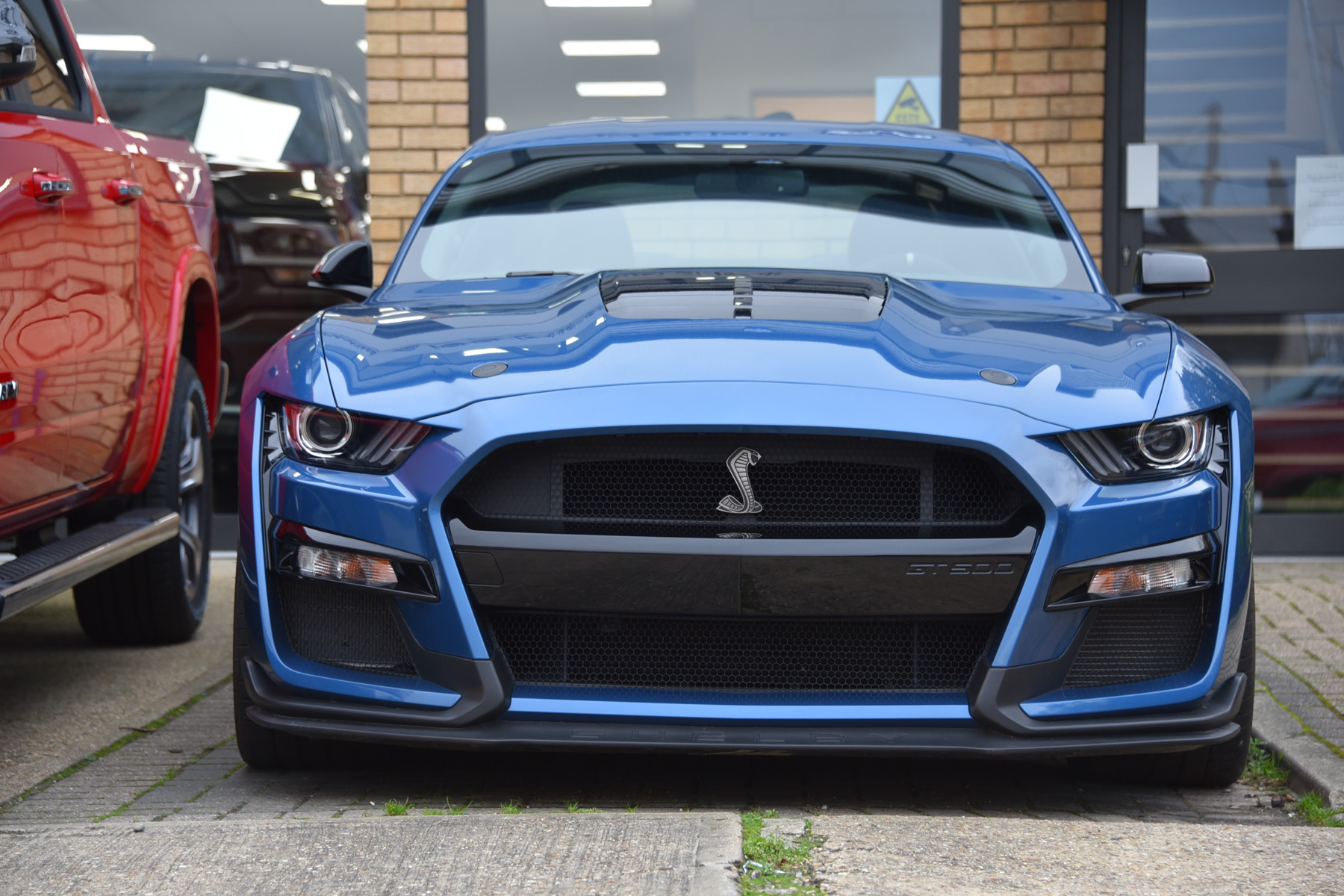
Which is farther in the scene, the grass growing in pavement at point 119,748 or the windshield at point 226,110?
the windshield at point 226,110

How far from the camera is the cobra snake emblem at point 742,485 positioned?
8.91ft

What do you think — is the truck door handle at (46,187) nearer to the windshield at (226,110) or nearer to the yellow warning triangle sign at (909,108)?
the windshield at (226,110)

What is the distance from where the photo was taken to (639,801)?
9.86 ft

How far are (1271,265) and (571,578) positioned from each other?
5282mm

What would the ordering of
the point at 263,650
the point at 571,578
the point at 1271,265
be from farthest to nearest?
the point at 1271,265
the point at 263,650
the point at 571,578

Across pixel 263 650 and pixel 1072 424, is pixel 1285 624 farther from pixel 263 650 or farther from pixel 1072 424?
pixel 263 650

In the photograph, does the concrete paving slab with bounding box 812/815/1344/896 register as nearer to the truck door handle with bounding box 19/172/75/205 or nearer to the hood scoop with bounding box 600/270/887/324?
the hood scoop with bounding box 600/270/887/324

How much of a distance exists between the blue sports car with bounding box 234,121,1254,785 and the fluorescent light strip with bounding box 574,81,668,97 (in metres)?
4.51

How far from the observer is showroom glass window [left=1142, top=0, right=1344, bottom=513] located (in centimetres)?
690

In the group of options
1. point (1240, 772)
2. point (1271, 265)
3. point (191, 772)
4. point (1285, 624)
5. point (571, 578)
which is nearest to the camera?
point (571, 578)

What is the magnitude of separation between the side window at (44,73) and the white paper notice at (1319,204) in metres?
5.40

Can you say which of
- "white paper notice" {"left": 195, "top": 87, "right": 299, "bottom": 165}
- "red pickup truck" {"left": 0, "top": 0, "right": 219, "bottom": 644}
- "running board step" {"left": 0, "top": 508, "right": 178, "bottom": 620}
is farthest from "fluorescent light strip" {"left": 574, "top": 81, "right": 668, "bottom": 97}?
"running board step" {"left": 0, "top": 508, "right": 178, "bottom": 620}

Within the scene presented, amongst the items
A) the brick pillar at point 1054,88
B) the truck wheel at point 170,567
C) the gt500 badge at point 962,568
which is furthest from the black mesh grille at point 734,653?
the brick pillar at point 1054,88

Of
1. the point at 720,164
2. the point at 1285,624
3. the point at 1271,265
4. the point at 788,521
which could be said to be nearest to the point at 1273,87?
the point at 1271,265
